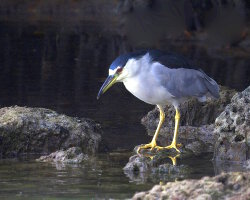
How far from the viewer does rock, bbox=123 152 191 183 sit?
9.29 meters

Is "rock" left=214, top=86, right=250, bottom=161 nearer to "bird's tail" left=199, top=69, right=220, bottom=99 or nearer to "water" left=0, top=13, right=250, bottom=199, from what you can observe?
"water" left=0, top=13, right=250, bottom=199

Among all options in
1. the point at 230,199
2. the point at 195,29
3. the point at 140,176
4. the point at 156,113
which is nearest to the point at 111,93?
the point at 156,113

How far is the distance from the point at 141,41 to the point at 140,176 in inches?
674

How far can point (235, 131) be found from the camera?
1033 cm

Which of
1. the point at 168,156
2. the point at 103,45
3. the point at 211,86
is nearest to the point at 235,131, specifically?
the point at 168,156

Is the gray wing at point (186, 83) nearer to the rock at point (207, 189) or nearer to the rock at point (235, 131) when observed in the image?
the rock at point (235, 131)

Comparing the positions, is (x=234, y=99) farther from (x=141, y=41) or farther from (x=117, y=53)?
(x=141, y=41)

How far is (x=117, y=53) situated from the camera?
75.4 ft

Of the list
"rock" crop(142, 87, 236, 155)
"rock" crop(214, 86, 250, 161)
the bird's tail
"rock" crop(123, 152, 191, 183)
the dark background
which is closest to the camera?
"rock" crop(123, 152, 191, 183)

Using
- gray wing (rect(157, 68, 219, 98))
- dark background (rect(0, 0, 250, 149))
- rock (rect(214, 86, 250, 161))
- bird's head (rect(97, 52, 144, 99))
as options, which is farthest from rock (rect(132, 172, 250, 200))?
dark background (rect(0, 0, 250, 149))

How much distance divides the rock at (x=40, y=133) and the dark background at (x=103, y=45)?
1.81ft

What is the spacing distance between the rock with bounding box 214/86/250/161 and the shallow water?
0.24m

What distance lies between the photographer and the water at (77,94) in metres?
8.91

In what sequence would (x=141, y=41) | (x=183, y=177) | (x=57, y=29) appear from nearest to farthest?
(x=183, y=177), (x=141, y=41), (x=57, y=29)
